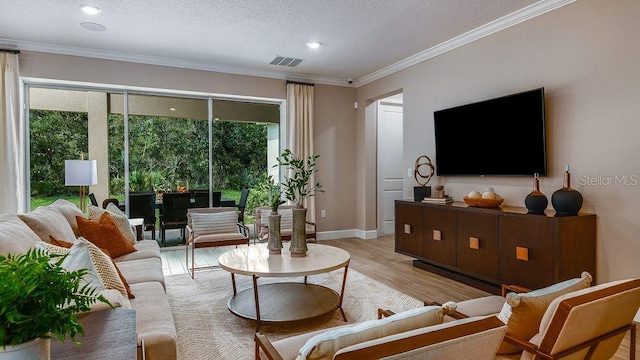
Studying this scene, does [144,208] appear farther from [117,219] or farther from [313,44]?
[313,44]

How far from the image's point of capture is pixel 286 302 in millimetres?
3145

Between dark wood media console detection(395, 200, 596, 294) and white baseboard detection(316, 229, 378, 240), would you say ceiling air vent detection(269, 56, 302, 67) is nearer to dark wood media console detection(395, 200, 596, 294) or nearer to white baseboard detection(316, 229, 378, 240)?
dark wood media console detection(395, 200, 596, 294)

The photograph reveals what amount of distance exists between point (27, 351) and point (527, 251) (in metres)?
3.37

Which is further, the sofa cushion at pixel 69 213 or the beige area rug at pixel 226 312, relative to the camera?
the sofa cushion at pixel 69 213

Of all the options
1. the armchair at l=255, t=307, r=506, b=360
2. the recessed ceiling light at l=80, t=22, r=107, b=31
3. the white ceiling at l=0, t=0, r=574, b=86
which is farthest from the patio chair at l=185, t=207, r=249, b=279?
the armchair at l=255, t=307, r=506, b=360

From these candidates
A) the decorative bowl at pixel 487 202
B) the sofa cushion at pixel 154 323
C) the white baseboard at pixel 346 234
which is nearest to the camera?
the sofa cushion at pixel 154 323

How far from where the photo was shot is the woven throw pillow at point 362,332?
111 centimetres

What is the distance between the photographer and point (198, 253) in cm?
537

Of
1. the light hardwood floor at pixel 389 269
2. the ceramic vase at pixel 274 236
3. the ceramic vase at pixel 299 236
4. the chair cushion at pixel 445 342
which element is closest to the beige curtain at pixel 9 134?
the light hardwood floor at pixel 389 269

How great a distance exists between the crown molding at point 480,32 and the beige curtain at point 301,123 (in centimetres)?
124

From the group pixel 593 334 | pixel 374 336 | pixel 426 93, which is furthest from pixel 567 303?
pixel 426 93

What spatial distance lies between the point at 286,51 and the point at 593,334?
14.6 feet

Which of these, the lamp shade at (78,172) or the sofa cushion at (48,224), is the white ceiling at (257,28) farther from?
the sofa cushion at (48,224)

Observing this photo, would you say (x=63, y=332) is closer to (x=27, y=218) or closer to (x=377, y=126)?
(x=27, y=218)
